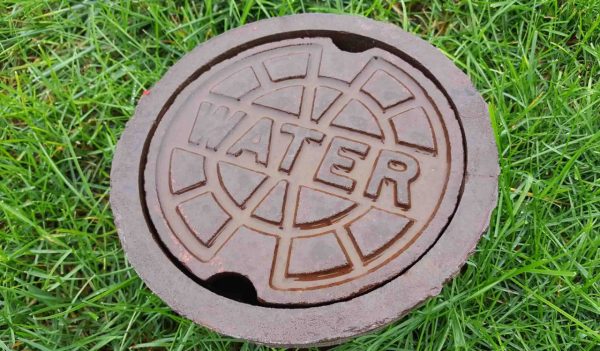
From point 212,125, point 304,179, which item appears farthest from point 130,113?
point 304,179

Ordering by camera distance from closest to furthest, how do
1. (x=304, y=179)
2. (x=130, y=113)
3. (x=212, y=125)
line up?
(x=304, y=179) < (x=212, y=125) < (x=130, y=113)

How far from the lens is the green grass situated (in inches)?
73.9

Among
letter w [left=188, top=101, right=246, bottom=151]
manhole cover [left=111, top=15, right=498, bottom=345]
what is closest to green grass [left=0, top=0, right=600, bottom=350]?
manhole cover [left=111, top=15, right=498, bottom=345]

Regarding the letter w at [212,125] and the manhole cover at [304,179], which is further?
the letter w at [212,125]

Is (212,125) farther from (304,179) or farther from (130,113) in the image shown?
(130,113)

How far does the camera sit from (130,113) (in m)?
2.34

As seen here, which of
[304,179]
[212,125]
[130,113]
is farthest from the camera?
[130,113]

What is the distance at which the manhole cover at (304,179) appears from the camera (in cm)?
166

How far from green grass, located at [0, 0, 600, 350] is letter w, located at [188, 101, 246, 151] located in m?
→ 0.48

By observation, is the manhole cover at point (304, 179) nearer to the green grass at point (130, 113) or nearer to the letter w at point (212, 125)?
the letter w at point (212, 125)

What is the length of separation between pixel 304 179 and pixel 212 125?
1.17 feet

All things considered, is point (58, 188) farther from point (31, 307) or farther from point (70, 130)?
point (31, 307)

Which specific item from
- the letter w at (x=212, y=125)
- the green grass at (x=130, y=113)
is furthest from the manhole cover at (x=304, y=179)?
the green grass at (x=130, y=113)

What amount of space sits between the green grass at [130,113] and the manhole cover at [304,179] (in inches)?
9.0
